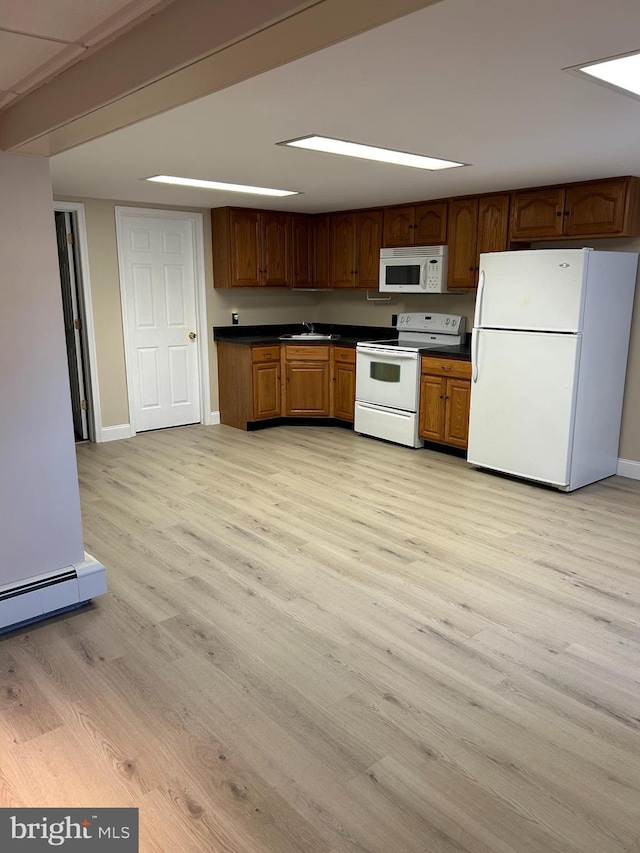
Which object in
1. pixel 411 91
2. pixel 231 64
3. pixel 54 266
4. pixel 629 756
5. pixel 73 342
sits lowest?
pixel 629 756

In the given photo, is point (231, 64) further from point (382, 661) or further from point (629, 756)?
point (629, 756)

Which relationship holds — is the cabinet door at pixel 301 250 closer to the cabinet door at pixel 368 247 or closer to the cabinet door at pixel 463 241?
the cabinet door at pixel 368 247

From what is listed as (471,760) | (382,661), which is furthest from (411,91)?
(471,760)

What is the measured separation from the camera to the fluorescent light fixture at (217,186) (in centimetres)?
462

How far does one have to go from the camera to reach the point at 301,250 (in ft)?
22.6

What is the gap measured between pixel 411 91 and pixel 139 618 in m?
2.56

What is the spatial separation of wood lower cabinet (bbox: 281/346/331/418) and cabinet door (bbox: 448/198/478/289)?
1.66 m

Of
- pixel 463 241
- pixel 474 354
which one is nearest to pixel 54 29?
pixel 474 354

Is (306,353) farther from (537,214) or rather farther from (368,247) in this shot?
(537,214)

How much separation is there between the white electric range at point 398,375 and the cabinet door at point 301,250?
4.14 feet

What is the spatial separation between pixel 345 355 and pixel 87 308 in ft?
8.27

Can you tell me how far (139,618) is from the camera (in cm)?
293

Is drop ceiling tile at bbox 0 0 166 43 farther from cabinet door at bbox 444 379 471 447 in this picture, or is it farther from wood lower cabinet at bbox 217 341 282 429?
wood lower cabinet at bbox 217 341 282 429

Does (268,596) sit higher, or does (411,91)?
(411,91)
